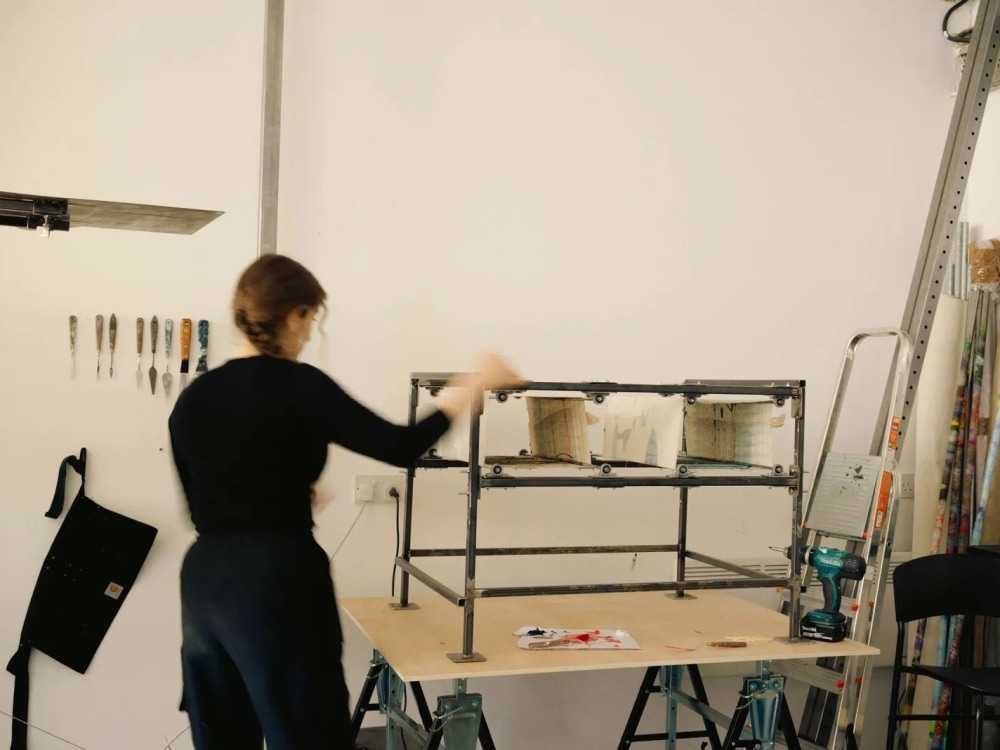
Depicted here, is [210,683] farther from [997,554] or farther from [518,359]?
[997,554]

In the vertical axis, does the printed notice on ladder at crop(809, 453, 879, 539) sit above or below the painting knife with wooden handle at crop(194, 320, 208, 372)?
below

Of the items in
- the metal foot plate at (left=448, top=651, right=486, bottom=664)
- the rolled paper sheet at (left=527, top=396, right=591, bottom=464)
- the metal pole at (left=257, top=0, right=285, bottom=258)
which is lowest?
the metal foot plate at (left=448, top=651, right=486, bottom=664)

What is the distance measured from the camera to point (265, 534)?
1878 mm

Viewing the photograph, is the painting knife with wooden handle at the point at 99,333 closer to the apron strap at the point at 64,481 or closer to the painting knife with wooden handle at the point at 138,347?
the painting knife with wooden handle at the point at 138,347

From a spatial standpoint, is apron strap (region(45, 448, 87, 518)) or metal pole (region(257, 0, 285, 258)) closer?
apron strap (region(45, 448, 87, 518))

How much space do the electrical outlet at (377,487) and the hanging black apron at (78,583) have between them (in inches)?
23.0

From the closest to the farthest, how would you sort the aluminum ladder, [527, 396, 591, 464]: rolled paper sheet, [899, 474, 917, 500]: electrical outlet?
[527, 396, 591, 464]: rolled paper sheet, the aluminum ladder, [899, 474, 917, 500]: electrical outlet

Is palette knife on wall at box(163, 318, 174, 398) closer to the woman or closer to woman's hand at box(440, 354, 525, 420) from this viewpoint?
the woman

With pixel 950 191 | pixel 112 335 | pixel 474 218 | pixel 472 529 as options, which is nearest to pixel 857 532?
pixel 950 191

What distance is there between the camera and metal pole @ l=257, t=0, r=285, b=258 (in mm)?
3002

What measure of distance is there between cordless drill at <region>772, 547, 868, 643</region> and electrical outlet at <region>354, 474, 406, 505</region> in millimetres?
1137

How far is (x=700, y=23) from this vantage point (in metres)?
3.53

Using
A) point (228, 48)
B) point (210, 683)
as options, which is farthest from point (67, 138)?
point (210, 683)

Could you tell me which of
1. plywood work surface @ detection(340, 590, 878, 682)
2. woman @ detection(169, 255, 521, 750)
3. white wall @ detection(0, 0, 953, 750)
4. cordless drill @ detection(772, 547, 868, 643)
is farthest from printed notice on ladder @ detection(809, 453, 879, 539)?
woman @ detection(169, 255, 521, 750)
